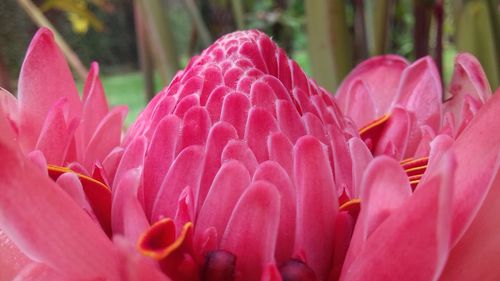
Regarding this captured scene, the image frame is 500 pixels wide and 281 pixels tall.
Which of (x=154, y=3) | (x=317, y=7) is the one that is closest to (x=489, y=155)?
(x=317, y=7)

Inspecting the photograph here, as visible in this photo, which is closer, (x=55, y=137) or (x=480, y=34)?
(x=55, y=137)

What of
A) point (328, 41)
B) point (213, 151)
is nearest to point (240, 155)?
point (213, 151)

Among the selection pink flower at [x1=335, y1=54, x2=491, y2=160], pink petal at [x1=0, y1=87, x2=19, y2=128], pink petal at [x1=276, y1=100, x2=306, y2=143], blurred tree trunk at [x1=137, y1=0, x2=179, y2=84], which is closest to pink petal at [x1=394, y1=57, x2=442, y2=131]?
pink flower at [x1=335, y1=54, x2=491, y2=160]

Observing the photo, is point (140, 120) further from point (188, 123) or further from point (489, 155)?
point (489, 155)

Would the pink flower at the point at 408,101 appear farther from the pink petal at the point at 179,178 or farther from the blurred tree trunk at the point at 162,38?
the blurred tree trunk at the point at 162,38

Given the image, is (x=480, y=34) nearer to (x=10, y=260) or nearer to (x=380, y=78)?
(x=380, y=78)

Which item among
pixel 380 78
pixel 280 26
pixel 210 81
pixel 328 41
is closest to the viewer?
pixel 210 81
